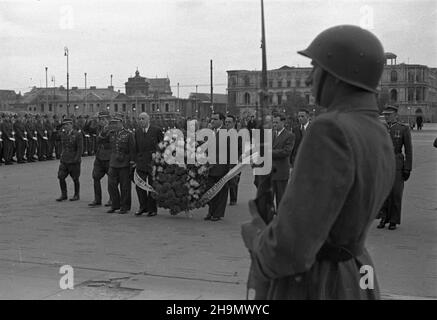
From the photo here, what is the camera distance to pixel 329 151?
194cm

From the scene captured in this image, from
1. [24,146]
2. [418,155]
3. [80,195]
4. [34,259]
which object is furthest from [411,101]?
[34,259]

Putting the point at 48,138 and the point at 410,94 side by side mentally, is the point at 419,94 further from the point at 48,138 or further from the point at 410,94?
the point at 48,138

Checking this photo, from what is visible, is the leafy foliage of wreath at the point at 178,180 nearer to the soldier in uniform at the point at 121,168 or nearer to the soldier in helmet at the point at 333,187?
the soldier in uniform at the point at 121,168

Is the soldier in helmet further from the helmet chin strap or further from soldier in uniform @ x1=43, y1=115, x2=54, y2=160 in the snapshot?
soldier in uniform @ x1=43, y1=115, x2=54, y2=160

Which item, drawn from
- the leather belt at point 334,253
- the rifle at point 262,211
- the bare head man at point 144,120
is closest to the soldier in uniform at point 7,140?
the bare head man at point 144,120

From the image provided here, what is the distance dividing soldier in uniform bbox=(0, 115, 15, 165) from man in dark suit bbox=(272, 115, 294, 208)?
15.8m

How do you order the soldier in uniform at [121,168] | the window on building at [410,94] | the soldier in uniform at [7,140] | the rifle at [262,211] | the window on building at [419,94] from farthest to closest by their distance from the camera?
1. the window on building at [419,94]
2. the window on building at [410,94]
3. the soldier in uniform at [7,140]
4. the soldier in uniform at [121,168]
5. the rifle at [262,211]

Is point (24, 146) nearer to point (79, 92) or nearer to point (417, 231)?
point (417, 231)

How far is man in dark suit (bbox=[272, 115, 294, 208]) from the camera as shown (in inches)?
362

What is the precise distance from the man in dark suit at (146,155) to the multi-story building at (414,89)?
5628cm

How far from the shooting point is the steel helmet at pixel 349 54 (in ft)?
6.88

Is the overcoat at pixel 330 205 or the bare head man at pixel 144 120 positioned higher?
the bare head man at pixel 144 120

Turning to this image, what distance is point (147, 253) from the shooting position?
7445 millimetres
